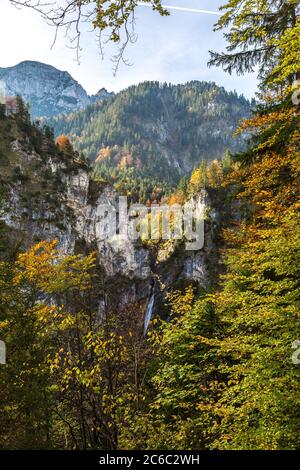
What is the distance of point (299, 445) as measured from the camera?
4.98 meters

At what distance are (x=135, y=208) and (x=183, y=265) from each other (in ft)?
106

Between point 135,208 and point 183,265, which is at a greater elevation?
point 135,208

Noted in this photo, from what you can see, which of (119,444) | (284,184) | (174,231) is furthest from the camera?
(174,231)

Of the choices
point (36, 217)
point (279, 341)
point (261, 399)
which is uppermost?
point (36, 217)

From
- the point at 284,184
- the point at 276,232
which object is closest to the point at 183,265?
the point at 284,184

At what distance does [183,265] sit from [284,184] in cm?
5479

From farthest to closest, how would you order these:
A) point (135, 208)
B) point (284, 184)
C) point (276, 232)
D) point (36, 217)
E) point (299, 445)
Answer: point (135, 208), point (36, 217), point (284, 184), point (276, 232), point (299, 445)

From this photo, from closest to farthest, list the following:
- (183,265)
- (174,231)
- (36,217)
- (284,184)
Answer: (284,184)
(36,217)
(183,265)
(174,231)

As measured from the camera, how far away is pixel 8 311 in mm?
8555

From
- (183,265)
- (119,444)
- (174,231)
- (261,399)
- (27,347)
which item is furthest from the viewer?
(174,231)

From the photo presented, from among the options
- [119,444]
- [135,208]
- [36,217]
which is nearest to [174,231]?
[135,208]

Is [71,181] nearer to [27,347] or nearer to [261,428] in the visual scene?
[27,347]

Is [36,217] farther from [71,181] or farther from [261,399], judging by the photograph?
[261,399]

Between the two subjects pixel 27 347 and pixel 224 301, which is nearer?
pixel 27 347
